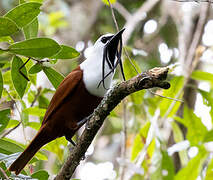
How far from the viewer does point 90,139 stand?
5.17 ft

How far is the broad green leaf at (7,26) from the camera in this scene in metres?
1.44

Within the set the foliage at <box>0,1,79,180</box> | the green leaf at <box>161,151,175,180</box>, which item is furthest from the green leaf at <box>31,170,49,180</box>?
the green leaf at <box>161,151,175,180</box>

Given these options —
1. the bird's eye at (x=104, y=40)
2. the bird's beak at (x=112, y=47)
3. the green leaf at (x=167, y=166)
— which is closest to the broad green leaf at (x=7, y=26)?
the bird's beak at (x=112, y=47)

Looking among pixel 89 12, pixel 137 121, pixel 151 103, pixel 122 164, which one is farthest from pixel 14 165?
pixel 89 12

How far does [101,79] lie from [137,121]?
1.63m

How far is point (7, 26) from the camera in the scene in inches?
57.4

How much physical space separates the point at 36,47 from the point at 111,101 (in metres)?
0.39

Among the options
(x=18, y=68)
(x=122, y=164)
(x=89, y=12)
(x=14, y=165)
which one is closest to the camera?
(x=18, y=68)

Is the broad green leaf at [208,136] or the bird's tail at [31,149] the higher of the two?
the bird's tail at [31,149]

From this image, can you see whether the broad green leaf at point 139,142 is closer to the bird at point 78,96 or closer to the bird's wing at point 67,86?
the bird at point 78,96

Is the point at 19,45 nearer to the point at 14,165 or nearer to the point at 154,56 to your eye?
the point at 14,165

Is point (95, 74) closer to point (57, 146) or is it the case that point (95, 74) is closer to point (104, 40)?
point (104, 40)

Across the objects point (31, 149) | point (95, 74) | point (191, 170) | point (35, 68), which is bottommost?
point (191, 170)

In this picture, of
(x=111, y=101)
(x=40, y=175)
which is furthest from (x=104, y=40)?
(x=40, y=175)
